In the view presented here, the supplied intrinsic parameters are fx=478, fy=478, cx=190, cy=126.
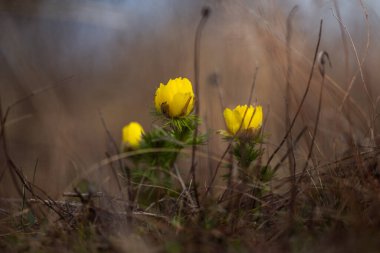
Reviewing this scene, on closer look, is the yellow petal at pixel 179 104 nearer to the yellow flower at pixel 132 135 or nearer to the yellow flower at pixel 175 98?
the yellow flower at pixel 175 98

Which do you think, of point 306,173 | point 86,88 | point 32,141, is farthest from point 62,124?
point 306,173

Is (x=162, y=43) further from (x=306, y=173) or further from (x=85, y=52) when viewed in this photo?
(x=306, y=173)

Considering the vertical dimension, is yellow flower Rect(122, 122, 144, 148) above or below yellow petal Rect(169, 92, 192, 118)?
below

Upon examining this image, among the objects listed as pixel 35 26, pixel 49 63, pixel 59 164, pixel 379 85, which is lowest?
pixel 59 164

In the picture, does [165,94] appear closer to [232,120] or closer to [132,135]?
[232,120]

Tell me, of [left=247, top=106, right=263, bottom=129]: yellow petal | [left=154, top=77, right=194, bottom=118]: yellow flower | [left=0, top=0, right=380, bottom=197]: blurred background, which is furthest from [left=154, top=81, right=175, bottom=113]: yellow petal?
[left=0, top=0, right=380, bottom=197]: blurred background

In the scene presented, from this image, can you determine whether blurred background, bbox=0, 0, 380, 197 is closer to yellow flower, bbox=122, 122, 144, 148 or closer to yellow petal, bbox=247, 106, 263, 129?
yellow flower, bbox=122, 122, 144, 148
